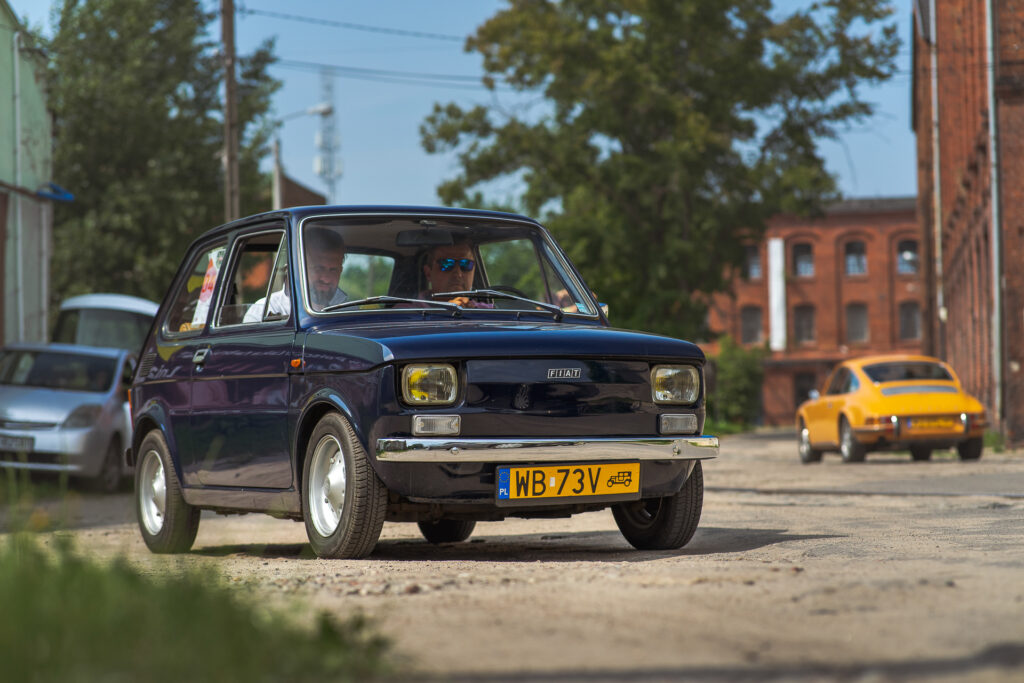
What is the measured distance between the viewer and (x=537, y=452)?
6.46 meters

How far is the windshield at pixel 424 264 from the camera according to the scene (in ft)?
24.5

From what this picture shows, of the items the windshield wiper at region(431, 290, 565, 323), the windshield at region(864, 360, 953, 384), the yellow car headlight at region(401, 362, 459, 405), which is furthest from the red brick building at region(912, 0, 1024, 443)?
the yellow car headlight at region(401, 362, 459, 405)

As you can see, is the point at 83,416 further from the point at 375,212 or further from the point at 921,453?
the point at 921,453

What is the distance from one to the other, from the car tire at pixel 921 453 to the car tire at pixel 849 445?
0.72 metres

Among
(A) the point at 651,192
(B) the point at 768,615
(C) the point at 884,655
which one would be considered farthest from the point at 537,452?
(A) the point at 651,192

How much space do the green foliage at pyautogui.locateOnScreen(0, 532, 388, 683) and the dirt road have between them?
0.57 feet

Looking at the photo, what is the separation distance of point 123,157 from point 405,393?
34.7 m

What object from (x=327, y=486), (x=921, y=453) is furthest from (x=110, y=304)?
(x=327, y=486)

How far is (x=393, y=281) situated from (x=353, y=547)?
1.77m

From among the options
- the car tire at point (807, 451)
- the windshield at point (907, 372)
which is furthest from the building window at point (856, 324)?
the windshield at point (907, 372)

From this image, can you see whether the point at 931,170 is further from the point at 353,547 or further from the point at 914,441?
the point at 353,547

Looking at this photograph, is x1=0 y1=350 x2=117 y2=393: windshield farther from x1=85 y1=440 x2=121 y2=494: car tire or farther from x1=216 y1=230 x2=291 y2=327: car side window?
x1=216 y1=230 x2=291 y2=327: car side window

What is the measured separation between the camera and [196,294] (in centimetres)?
859

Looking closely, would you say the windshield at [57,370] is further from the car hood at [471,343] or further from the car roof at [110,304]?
the car hood at [471,343]
